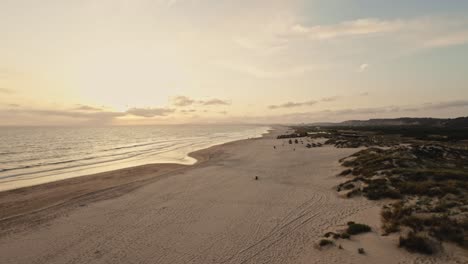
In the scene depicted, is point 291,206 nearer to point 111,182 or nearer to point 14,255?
point 14,255

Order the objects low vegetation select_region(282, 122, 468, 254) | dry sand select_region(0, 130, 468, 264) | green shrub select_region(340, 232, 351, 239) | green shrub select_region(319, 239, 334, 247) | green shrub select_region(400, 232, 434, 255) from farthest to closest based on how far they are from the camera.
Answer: green shrub select_region(340, 232, 351, 239) < green shrub select_region(319, 239, 334, 247) < dry sand select_region(0, 130, 468, 264) < low vegetation select_region(282, 122, 468, 254) < green shrub select_region(400, 232, 434, 255)

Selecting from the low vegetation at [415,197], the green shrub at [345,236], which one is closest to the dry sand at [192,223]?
the green shrub at [345,236]

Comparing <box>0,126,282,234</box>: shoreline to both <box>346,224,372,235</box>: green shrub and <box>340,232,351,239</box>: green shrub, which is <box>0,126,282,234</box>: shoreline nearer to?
<box>340,232,351,239</box>: green shrub

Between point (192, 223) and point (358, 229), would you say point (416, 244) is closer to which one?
point (358, 229)

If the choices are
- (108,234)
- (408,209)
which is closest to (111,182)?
(108,234)

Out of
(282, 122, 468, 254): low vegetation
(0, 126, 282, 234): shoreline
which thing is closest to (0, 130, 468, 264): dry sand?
(0, 126, 282, 234): shoreline

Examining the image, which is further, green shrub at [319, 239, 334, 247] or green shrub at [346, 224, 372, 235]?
green shrub at [346, 224, 372, 235]

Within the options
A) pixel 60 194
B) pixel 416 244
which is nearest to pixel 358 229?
pixel 416 244

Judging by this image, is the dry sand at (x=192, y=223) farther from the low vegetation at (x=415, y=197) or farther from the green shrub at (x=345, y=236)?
the low vegetation at (x=415, y=197)
